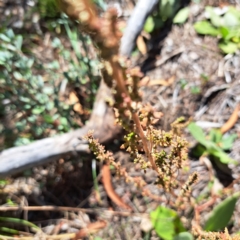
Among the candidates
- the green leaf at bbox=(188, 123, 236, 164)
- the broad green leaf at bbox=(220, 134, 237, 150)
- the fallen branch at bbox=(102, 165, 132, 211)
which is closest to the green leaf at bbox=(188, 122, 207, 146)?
the green leaf at bbox=(188, 123, 236, 164)

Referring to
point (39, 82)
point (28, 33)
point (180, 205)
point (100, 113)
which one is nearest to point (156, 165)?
point (180, 205)

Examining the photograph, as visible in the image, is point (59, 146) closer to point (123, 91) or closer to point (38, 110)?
point (38, 110)

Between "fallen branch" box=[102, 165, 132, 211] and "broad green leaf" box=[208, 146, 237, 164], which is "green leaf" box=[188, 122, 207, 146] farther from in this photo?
"fallen branch" box=[102, 165, 132, 211]

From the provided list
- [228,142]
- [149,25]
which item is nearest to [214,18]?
[149,25]

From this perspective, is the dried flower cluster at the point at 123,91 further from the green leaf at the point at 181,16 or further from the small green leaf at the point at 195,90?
the green leaf at the point at 181,16

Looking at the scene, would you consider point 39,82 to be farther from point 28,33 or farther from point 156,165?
point 156,165

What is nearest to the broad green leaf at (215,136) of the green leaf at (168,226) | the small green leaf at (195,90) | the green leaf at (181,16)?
the small green leaf at (195,90)

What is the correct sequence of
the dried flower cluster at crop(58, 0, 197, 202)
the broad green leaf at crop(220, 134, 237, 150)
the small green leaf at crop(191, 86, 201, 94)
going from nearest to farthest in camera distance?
the dried flower cluster at crop(58, 0, 197, 202)
the broad green leaf at crop(220, 134, 237, 150)
the small green leaf at crop(191, 86, 201, 94)
